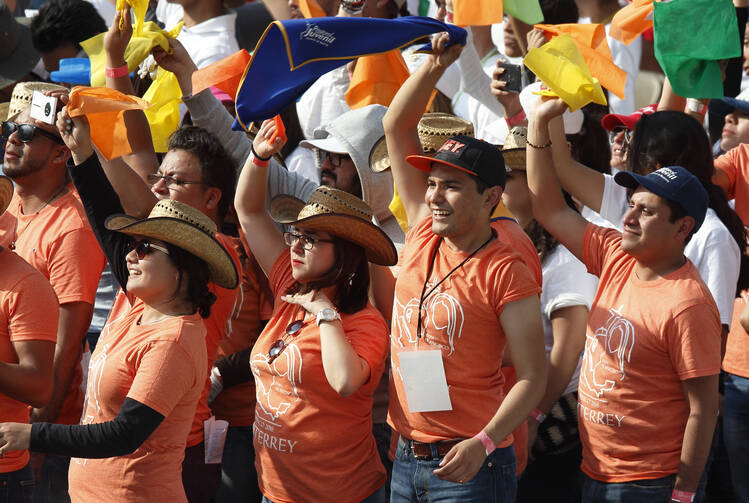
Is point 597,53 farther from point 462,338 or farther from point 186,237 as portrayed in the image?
point 186,237

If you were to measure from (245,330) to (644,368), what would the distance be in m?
1.66

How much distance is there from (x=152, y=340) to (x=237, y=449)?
94cm

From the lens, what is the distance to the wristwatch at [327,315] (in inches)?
144

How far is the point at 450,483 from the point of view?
11.8 feet

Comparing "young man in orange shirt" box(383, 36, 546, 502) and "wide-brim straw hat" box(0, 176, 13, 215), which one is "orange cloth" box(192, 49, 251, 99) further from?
"young man in orange shirt" box(383, 36, 546, 502)

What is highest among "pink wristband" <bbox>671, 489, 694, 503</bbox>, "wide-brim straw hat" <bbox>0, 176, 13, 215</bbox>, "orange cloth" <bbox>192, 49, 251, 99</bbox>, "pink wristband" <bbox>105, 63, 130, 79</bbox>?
"orange cloth" <bbox>192, 49, 251, 99</bbox>

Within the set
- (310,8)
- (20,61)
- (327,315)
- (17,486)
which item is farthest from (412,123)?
(20,61)

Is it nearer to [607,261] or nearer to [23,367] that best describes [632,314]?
[607,261]

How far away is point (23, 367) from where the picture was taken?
381 centimetres

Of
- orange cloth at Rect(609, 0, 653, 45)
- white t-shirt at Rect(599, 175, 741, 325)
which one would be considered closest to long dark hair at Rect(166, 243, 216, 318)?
white t-shirt at Rect(599, 175, 741, 325)

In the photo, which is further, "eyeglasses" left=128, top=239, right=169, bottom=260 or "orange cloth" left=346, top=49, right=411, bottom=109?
"orange cloth" left=346, top=49, right=411, bottom=109

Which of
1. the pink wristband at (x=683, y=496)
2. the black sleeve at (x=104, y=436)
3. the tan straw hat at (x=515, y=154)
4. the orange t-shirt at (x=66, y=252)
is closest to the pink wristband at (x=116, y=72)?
the orange t-shirt at (x=66, y=252)

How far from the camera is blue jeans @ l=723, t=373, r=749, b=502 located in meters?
4.78

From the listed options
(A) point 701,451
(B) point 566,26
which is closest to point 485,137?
(B) point 566,26
